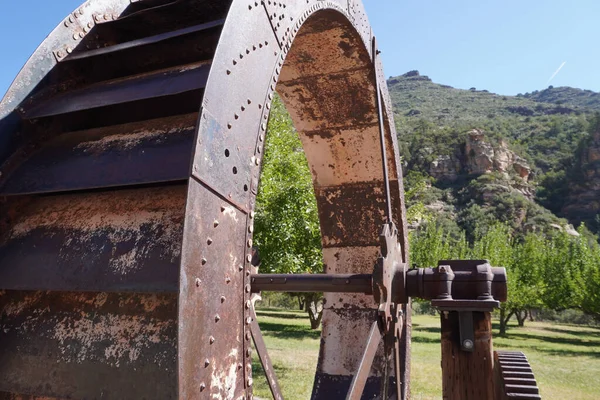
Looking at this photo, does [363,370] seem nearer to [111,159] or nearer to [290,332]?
[111,159]

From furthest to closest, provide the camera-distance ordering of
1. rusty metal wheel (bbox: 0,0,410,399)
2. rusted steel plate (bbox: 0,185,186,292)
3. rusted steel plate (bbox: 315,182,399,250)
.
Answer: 1. rusted steel plate (bbox: 315,182,399,250)
2. rusted steel plate (bbox: 0,185,186,292)
3. rusty metal wheel (bbox: 0,0,410,399)

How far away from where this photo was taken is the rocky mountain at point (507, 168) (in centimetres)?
5641

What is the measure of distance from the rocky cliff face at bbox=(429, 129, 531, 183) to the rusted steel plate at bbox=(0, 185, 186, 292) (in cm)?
6673

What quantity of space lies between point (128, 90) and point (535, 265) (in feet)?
96.1

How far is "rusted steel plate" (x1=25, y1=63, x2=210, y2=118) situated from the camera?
1980 millimetres

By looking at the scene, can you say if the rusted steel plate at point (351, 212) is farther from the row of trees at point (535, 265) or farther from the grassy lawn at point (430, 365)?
the row of trees at point (535, 265)

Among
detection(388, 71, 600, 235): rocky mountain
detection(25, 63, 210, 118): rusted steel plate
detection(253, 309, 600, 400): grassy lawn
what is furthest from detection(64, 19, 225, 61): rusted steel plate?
detection(388, 71, 600, 235): rocky mountain

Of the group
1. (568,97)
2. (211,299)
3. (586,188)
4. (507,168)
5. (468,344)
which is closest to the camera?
(211,299)

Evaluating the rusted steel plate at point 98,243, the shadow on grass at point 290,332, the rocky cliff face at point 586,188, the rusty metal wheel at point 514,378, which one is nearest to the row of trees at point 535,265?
the shadow on grass at point 290,332

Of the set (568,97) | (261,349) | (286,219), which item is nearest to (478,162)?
(568,97)

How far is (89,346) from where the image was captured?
167cm

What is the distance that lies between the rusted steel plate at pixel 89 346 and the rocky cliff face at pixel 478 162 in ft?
220

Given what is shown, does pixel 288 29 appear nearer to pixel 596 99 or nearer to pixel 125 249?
pixel 125 249

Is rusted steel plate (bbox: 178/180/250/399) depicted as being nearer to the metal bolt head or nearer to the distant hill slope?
the metal bolt head
